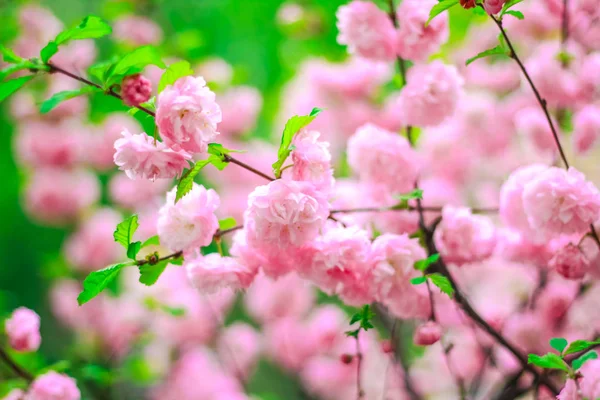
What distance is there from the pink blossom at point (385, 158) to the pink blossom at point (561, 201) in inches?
7.7

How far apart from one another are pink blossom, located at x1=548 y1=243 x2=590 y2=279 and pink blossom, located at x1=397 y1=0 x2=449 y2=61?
13.2 inches

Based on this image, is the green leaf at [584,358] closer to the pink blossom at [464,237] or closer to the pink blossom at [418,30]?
the pink blossom at [464,237]

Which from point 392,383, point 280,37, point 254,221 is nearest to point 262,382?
point 392,383

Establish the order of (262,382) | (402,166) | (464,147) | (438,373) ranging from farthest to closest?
(262,382)
(438,373)
(464,147)
(402,166)

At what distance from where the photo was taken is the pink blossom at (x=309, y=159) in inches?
22.5

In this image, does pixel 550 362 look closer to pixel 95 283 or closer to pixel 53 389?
pixel 95 283

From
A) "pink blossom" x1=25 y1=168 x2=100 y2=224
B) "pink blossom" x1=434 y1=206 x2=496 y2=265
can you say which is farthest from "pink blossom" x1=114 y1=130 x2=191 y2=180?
"pink blossom" x1=25 y1=168 x2=100 y2=224

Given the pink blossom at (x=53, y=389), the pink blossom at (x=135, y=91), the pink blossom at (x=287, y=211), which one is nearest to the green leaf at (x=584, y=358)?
the pink blossom at (x=287, y=211)

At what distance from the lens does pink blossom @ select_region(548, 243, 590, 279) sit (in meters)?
0.69

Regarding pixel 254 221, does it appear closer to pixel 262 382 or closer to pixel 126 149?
pixel 126 149

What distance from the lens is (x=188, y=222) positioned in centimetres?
63

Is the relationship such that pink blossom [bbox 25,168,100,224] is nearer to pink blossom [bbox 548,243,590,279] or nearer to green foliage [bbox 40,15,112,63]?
green foliage [bbox 40,15,112,63]

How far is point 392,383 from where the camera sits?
1.36 meters

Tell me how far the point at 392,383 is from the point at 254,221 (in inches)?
37.2
